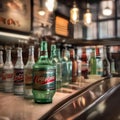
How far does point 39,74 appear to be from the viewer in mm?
805

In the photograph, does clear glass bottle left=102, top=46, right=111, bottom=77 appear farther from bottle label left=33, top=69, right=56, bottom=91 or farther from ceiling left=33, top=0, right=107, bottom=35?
ceiling left=33, top=0, right=107, bottom=35

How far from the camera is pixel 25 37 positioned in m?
4.24

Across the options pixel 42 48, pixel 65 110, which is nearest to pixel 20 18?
pixel 42 48

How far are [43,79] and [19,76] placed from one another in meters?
0.23

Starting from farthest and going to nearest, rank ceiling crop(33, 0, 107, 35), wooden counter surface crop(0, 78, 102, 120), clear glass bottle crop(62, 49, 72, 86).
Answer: ceiling crop(33, 0, 107, 35) → clear glass bottle crop(62, 49, 72, 86) → wooden counter surface crop(0, 78, 102, 120)

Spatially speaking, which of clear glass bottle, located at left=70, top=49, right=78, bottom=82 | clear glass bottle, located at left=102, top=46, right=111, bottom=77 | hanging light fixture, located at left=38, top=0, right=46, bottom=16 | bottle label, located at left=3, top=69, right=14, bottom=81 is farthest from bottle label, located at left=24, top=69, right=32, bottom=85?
hanging light fixture, located at left=38, top=0, right=46, bottom=16

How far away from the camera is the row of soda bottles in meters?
0.81

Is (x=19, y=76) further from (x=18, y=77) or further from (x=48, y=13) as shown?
(x=48, y=13)

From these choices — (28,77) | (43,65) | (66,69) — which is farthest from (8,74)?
(66,69)

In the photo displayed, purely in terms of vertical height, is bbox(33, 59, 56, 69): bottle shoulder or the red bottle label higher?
bbox(33, 59, 56, 69): bottle shoulder

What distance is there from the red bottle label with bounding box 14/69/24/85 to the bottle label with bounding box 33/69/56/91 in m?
0.19

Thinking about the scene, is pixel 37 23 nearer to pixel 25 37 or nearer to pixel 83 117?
pixel 25 37

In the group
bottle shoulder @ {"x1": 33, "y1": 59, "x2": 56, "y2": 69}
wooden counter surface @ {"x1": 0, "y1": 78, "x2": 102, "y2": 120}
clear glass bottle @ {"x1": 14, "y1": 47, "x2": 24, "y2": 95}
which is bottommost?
wooden counter surface @ {"x1": 0, "y1": 78, "x2": 102, "y2": 120}

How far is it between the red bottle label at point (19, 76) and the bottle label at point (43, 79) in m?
0.19
